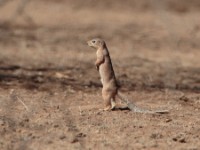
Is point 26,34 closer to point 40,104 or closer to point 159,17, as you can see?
point 159,17

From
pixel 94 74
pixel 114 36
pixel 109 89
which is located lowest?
pixel 114 36

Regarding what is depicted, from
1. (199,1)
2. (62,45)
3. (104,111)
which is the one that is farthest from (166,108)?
(199,1)

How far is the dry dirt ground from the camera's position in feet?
22.0

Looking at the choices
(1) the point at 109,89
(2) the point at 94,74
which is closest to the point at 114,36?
(2) the point at 94,74

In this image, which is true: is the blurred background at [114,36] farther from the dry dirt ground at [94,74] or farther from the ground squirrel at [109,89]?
the ground squirrel at [109,89]

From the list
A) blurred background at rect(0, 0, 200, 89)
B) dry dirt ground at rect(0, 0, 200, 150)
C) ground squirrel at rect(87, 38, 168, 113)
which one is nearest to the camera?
dry dirt ground at rect(0, 0, 200, 150)

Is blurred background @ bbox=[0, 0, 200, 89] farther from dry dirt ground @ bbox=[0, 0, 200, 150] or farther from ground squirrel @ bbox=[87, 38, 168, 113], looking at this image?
ground squirrel @ bbox=[87, 38, 168, 113]

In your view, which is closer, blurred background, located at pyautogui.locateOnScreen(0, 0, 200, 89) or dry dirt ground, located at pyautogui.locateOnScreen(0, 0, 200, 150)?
dry dirt ground, located at pyautogui.locateOnScreen(0, 0, 200, 150)

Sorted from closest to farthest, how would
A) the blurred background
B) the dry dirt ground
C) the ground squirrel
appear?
the dry dirt ground, the ground squirrel, the blurred background

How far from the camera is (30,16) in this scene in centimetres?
1656

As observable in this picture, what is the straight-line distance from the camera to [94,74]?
1026 cm

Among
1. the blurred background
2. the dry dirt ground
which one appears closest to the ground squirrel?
the dry dirt ground

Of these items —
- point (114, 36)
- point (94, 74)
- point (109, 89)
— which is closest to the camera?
point (109, 89)

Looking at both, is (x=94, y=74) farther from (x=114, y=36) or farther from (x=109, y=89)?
(x=114, y=36)
